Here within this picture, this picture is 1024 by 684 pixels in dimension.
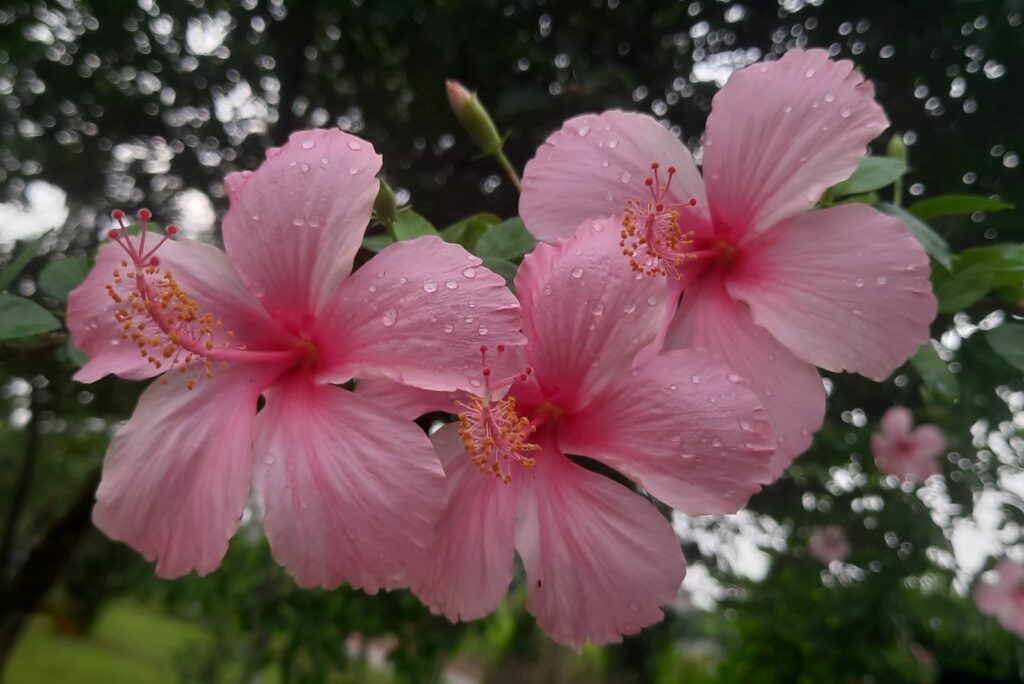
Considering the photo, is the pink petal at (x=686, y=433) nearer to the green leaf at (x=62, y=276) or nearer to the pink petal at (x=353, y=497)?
the pink petal at (x=353, y=497)

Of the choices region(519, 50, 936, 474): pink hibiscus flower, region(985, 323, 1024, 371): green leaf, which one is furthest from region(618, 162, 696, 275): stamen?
region(985, 323, 1024, 371): green leaf

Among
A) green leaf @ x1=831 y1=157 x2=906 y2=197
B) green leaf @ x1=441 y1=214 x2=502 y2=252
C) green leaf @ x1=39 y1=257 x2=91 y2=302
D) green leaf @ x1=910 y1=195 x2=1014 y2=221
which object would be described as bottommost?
green leaf @ x1=910 y1=195 x2=1014 y2=221

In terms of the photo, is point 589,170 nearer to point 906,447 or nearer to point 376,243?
point 376,243

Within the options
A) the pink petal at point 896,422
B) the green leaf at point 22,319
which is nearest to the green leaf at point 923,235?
the green leaf at point 22,319

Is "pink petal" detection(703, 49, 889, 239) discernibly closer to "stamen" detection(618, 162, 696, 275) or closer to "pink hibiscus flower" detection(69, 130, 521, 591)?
"stamen" detection(618, 162, 696, 275)

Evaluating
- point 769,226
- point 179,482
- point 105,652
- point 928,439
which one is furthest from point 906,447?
point 105,652
